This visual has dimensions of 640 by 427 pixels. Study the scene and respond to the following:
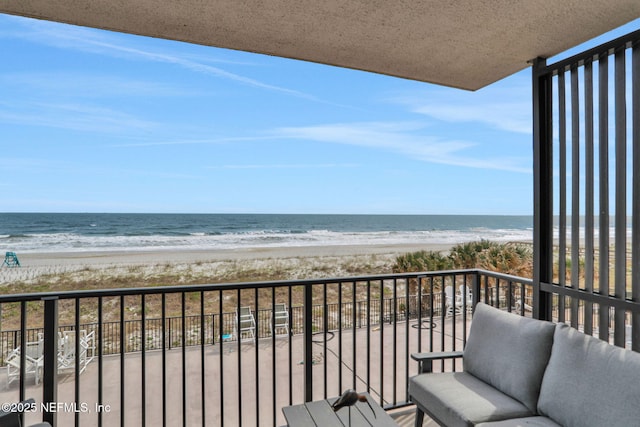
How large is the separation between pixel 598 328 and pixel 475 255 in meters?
11.5

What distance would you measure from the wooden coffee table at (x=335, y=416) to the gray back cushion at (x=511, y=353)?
70cm

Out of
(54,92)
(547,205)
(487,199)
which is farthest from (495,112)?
(54,92)

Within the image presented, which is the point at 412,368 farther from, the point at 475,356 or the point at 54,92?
the point at 54,92

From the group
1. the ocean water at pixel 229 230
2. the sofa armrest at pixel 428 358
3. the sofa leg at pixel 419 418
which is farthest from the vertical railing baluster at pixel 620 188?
the ocean water at pixel 229 230

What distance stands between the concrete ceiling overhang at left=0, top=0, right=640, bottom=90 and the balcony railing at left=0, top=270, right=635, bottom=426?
4.44ft

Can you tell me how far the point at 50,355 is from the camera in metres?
1.86

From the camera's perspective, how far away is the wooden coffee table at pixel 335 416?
1.57 m

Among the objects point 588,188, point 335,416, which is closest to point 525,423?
point 335,416


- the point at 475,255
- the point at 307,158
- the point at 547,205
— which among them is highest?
the point at 307,158

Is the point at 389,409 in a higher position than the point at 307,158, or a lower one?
lower

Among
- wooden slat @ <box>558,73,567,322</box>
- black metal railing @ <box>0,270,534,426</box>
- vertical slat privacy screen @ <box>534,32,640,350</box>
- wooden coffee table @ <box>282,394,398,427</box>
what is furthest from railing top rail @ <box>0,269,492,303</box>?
wooden coffee table @ <box>282,394,398,427</box>

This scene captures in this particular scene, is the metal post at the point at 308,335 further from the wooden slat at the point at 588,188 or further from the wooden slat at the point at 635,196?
the wooden slat at the point at 635,196

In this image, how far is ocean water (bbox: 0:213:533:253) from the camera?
60.3 feet

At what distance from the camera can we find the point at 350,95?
25.0 meters
